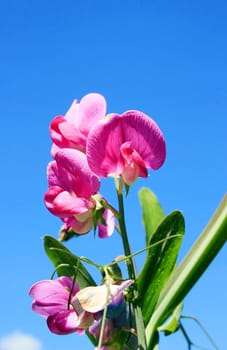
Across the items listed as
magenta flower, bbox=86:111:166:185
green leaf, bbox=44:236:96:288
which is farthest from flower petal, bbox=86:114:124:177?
green leaf, bbox=44:236:96:288

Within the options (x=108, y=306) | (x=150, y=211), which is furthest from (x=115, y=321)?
(x=150, y=211)

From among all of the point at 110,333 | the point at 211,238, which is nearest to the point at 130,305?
the point at 110,333

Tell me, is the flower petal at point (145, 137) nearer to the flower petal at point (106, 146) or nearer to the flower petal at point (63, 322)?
the flower petal at point (106, 146)

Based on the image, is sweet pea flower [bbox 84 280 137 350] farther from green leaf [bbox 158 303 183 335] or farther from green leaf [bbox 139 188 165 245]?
green leaf [bbox 139 188 165 245]

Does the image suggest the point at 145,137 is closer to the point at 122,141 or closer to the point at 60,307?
the point at 122,141

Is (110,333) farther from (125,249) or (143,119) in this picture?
(143,119)
